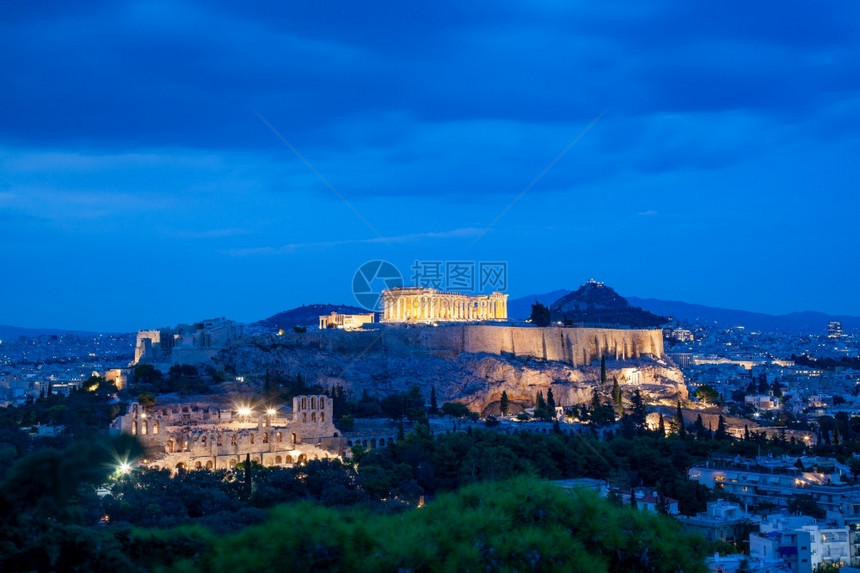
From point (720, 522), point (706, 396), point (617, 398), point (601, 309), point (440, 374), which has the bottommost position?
point (720, 522)

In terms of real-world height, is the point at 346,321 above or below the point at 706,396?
above

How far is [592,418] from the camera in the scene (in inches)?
1780

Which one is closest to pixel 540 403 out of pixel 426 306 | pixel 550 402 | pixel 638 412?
pixel 550 402

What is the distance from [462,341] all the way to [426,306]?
565 cm

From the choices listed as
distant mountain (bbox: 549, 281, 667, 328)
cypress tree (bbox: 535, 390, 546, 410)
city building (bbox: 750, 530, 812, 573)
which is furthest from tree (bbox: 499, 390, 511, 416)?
distant mountain (bbox: 549, 281, 667, 328)

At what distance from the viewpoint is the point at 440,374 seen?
167 ft

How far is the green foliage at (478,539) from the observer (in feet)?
46.4

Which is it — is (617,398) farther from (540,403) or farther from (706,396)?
(706,396)

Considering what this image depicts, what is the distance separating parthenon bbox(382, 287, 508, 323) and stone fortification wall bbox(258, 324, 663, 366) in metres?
3.51

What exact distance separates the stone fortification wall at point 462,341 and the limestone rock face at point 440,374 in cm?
71

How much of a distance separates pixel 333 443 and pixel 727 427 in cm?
2169

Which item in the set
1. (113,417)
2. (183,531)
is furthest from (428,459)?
(183,531)

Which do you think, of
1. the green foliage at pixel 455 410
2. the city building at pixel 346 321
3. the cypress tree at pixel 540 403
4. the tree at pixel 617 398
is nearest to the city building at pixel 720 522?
the green foliage at pixel 455 410

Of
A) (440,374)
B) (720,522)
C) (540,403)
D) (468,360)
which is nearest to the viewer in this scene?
(720,522)
